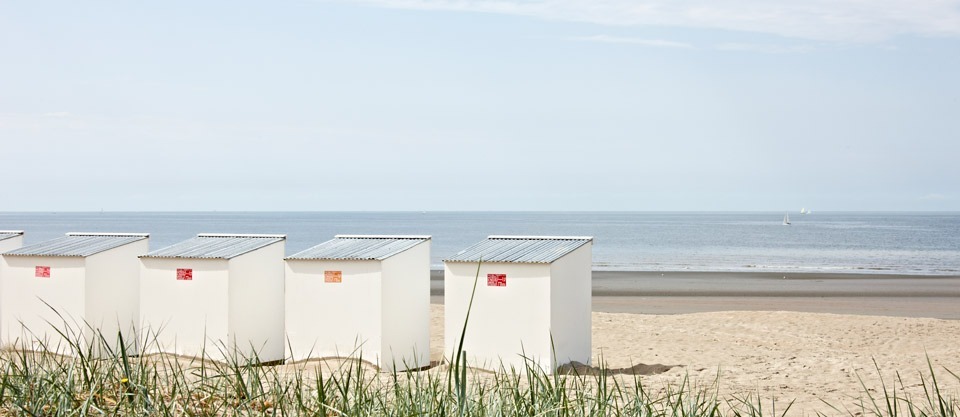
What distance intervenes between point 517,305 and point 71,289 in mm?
4900

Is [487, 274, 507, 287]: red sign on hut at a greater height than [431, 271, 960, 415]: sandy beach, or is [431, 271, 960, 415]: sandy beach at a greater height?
[487, 274, 507, 287]: red sign on hut

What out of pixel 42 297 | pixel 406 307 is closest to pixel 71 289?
pixel 42 297

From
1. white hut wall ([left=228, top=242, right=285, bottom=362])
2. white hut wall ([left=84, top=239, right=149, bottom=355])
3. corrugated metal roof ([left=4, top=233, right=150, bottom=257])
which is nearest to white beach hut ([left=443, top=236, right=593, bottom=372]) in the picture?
white hut wall ([left=228, top=242, right=285, bottom=362])

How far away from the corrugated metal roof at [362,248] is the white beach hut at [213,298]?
627mm

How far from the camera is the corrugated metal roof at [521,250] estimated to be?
873 cm

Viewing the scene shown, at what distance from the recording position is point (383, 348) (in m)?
8.88

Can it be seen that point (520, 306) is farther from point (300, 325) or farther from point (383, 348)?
point (300, 325)

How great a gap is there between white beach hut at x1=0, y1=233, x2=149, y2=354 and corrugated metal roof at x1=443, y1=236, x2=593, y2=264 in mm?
3811

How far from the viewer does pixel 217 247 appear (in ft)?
32.7

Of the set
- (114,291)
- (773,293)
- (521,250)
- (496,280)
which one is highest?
(521,250)

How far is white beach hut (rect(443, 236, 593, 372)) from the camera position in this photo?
8586mm

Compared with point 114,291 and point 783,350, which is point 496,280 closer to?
point 114,291

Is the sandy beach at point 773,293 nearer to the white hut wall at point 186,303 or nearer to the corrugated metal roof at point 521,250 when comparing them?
the corrugated metal roof at point 521,250

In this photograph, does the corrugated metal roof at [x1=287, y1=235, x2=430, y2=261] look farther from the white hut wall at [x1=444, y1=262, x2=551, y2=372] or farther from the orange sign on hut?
the white hut wall at [x1=444, y1=262, x2=551, y2=372]
